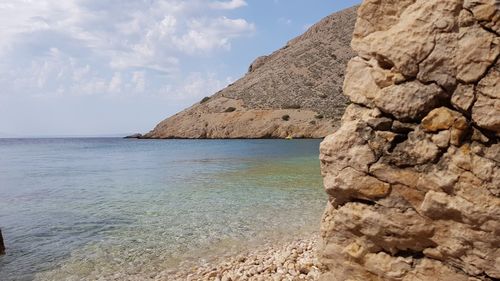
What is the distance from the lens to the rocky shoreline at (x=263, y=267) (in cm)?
921

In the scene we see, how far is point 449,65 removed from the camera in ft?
17.7

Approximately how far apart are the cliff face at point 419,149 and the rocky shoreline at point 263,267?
250 centimetres

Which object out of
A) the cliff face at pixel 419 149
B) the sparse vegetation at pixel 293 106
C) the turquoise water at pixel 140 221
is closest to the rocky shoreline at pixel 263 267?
the turquoise water at pixel 140 221

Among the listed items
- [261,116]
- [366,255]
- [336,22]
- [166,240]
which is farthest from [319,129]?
[366,255]

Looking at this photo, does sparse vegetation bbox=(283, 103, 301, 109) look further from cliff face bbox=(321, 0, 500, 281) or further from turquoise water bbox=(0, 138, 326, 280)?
cliff face bbox=(321, 0, 500, 281)

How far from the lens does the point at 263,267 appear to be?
992 centimetres

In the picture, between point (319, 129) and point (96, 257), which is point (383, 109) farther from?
point (319, 129)

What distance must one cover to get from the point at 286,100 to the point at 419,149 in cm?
9774

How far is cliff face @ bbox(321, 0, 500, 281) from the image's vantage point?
17.2 feet

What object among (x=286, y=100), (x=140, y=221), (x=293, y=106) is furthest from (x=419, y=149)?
(x=286, y=100)

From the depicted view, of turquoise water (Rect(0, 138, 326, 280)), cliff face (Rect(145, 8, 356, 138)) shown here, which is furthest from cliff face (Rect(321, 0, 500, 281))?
cliff face (Rect(145, 8, 356, 138))

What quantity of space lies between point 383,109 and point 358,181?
3.71 feet

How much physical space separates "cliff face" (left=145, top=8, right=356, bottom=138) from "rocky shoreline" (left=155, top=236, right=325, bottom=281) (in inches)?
3088

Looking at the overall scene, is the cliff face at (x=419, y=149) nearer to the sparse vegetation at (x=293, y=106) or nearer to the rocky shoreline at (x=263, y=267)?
the rocky shoreline at (x=263, y=267)
